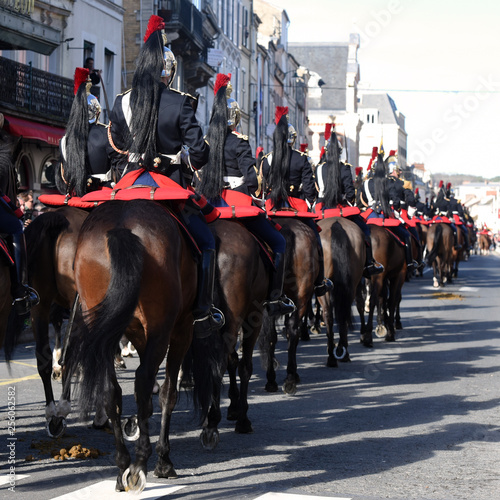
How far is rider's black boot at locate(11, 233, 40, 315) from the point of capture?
22.4 feet

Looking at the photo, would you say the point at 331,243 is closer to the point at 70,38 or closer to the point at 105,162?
the point at 105,162

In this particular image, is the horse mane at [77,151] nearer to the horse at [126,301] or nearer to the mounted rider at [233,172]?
the mounted rider at [233,172]

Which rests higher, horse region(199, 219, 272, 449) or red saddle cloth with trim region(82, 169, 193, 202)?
red saddle cloth with trim region(82, 169, 193, 202)

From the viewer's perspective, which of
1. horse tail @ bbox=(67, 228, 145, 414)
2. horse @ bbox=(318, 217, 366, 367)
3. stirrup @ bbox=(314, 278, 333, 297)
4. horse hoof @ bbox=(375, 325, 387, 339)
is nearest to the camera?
horse tail @ bbox=(67, 228, 145, 414)

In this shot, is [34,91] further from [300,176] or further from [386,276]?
[300,176]

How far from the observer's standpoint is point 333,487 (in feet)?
20.5

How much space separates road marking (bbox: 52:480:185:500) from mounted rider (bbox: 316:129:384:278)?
22.9 ft

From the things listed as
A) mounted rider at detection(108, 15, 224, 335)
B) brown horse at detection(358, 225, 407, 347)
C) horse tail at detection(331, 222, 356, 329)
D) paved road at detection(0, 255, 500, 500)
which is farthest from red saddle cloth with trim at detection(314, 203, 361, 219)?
mounted rider at detection(108, 15, 224, 335)

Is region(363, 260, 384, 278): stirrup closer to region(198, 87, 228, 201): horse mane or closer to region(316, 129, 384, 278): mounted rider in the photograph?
region(316, 129, 384, 278): mounted rider

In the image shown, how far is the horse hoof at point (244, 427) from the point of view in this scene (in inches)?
312

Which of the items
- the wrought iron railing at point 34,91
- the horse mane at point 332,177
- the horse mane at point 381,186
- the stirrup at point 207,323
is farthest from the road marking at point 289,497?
the wrought iron railing at point 34,91

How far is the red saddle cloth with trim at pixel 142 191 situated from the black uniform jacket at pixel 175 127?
0.66 ft

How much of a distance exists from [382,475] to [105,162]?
3.95m

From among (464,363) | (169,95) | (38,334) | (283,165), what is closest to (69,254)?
(38,334)
